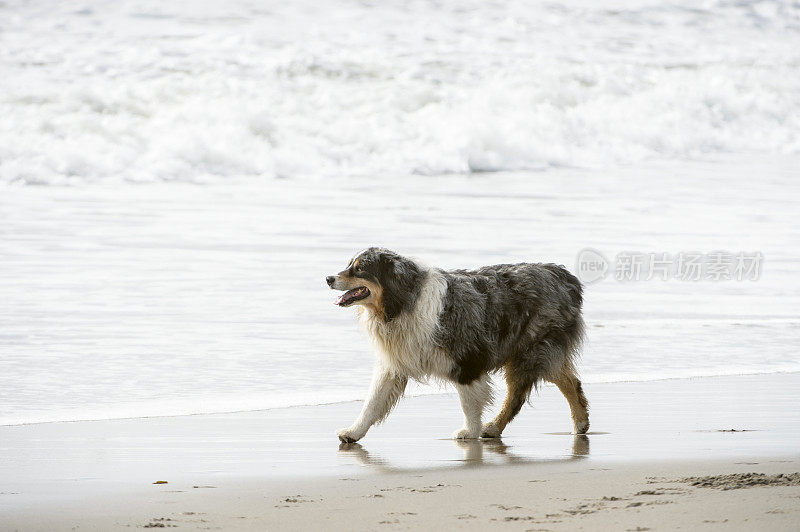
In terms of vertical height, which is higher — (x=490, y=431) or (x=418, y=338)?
(x=418, y=338)

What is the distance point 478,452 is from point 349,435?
708 mm

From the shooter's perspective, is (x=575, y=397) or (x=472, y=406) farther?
(x=575, y=397)

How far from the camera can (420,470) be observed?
17.4 ft

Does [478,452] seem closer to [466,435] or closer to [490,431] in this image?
[466,435]

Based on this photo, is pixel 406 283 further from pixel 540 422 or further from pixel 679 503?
pixel 679 503

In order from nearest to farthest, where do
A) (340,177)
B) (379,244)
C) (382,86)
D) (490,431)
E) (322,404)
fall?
1. (490,431)
2. (322,404)
3. (379,244)
4. (340,177)
5. (382,86)

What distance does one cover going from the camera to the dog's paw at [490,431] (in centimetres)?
652

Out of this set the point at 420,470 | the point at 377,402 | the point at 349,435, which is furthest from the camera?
the point at 377,402

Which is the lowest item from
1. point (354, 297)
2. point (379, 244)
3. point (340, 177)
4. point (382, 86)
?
point (354, 297)

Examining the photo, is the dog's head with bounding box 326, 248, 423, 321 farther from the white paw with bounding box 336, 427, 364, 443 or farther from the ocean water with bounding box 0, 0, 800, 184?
the ocean water with bounding box 0, 0, 800, 184

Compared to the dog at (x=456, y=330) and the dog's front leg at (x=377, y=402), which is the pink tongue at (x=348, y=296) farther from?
the dog's front leg at (x=377, y=402)

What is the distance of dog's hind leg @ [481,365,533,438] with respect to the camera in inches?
258

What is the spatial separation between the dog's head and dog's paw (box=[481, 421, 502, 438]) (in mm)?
783

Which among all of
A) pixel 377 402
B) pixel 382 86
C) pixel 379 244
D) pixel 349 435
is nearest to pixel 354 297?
pixel 377 402
